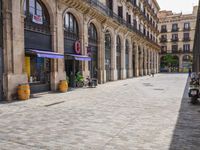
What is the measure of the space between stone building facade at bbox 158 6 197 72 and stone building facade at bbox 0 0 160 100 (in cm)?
4202

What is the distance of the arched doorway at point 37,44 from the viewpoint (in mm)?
15242

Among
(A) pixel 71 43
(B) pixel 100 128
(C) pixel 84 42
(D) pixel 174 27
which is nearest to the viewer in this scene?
(B) pixel 100 128

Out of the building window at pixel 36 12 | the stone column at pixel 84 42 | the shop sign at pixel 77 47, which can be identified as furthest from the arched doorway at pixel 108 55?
the building window at pixel 36 12

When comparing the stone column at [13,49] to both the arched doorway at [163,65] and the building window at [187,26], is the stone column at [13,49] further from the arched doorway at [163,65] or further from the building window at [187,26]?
the building window at [187,26]

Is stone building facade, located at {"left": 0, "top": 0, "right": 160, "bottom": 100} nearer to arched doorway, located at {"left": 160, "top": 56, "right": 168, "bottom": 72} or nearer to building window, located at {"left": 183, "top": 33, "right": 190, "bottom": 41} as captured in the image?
arched doorway, located at {"left": 160, "top": 56, "right": 168, "bottom": 72}

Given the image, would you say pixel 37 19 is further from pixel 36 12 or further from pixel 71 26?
pixel 71 26

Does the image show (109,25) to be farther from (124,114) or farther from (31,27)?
(124,114)

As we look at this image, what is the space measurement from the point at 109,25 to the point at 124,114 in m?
20.8

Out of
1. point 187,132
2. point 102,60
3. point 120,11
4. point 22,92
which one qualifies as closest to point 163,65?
point 120,11

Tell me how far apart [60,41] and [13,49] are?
17.2ft

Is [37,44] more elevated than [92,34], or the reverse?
[92,34]

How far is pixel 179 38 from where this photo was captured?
246 feet

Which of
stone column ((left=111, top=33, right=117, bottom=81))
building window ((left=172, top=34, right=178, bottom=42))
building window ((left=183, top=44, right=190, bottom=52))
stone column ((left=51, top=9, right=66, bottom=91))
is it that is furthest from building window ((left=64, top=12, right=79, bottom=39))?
building window ((left=172, top=34, right=178, bottom=42))

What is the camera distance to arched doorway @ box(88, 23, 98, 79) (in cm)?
2438
